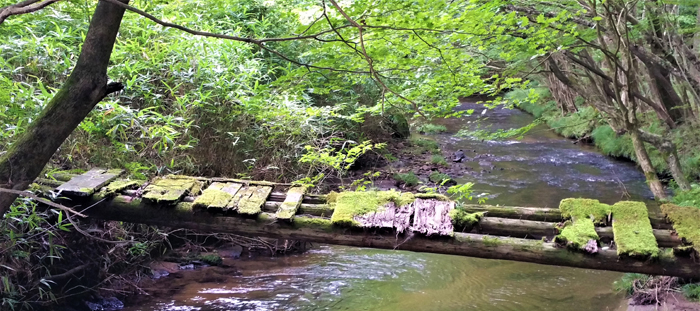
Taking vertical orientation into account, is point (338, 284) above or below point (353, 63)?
below

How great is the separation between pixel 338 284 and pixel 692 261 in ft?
10.5

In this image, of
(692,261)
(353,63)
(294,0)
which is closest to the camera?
(692,261)

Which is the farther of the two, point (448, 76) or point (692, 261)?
point (448, 76)

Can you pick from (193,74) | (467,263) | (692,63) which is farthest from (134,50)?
(692,63)

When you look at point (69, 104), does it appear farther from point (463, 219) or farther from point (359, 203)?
point (463, 219)

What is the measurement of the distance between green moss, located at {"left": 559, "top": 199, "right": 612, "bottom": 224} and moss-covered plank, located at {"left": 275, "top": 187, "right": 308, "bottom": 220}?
6.56ft

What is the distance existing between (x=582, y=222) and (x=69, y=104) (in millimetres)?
3342

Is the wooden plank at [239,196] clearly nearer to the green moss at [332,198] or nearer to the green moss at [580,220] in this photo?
the green moss at [332,198]

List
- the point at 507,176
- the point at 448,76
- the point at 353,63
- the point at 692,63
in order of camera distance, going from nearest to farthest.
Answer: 1. the point at 353,63
2. the point at 448,76
3. the point at 692,63
4. the point at 507,176

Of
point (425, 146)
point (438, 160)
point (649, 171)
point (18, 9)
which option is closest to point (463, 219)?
point (18, 9)

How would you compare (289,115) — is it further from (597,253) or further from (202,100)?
(597,253)

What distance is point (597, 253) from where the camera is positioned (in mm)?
2969

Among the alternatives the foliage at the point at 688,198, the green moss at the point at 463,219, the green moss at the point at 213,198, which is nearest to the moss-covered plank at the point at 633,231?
the green moss at the point at 463,219

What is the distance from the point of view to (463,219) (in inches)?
132
